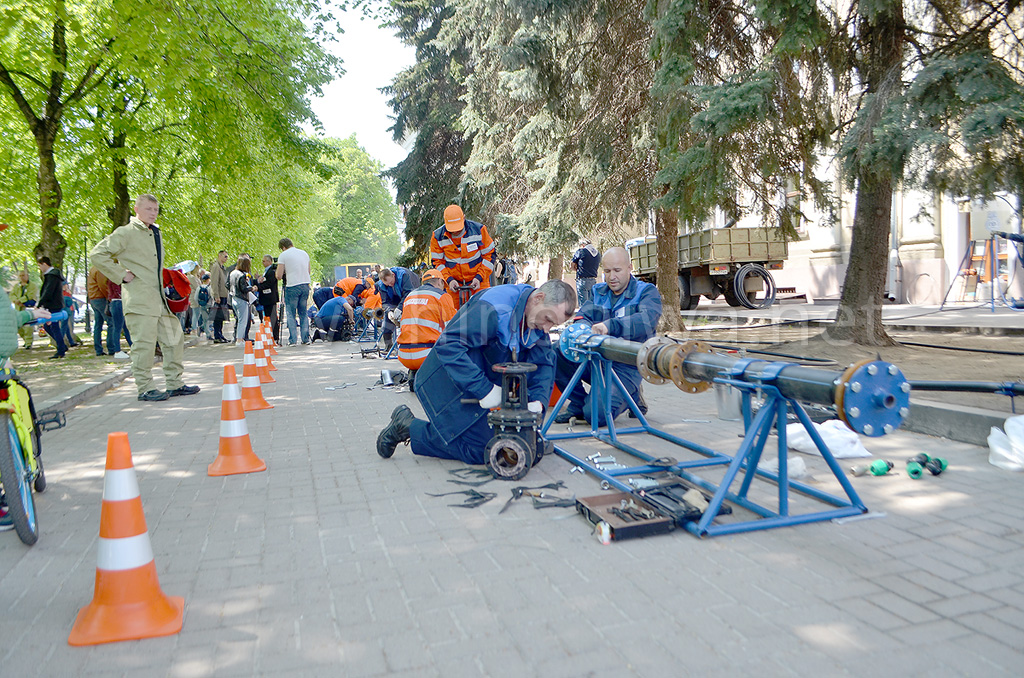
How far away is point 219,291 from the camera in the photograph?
18.1 m

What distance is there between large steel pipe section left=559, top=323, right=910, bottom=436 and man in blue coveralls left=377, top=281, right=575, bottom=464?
736 millimetres

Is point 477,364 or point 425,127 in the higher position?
point 425,127

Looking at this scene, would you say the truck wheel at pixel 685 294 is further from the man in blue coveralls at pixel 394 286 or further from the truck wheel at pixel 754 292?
the man in blue coveralls at pixel 394 286

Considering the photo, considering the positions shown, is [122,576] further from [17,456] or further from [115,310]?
[115,310]

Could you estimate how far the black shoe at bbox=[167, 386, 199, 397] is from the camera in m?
8.86

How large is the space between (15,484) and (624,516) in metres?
3.09

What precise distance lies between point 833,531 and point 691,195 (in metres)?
6.05

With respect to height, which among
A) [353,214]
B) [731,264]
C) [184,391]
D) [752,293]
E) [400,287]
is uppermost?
[353,214]

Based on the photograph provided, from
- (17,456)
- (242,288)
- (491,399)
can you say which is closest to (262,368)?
(242,288)

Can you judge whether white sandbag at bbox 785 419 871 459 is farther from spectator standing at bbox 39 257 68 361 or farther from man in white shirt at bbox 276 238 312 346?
spectator standing at bbox 39 257 68 361

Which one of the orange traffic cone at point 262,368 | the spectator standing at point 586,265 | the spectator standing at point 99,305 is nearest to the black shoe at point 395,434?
the orange traffic cone at point 262,368

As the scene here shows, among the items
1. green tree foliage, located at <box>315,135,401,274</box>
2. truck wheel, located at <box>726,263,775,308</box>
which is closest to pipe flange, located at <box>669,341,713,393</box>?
truck wheel, located at <box>726,263,775,308</box>

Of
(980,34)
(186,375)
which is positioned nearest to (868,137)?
(980,34)

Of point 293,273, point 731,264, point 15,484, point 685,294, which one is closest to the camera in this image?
point 15,484
